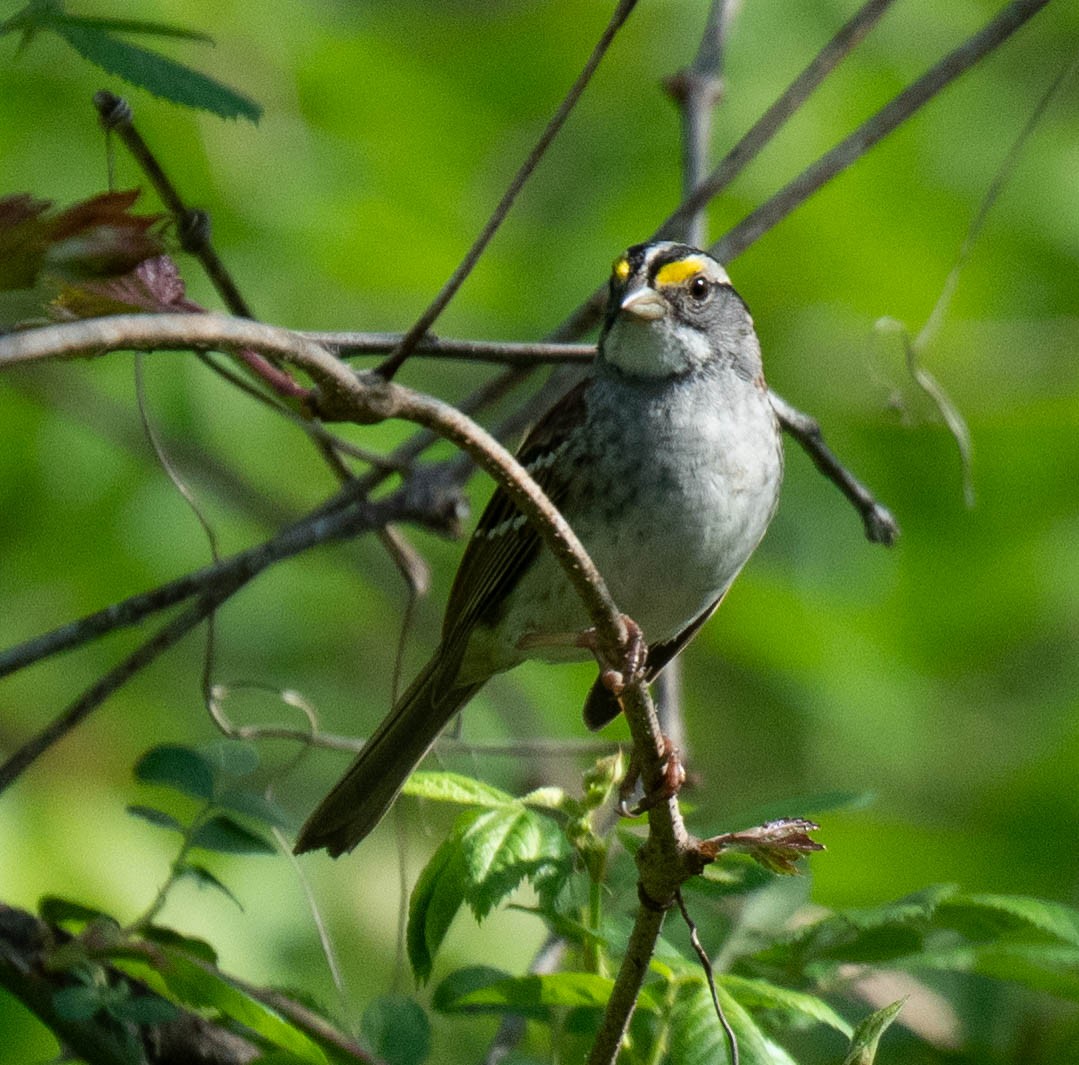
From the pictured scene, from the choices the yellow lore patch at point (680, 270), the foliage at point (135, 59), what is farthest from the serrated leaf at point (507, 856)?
the yellow lore patch at point (680, 270)

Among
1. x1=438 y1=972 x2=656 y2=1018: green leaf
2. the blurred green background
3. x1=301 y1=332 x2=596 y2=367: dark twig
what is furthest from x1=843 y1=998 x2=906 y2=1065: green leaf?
the blurred green background

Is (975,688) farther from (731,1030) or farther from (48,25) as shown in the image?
(48,25)

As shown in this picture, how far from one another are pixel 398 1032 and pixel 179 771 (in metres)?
0.43

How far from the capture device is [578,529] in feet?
8.84

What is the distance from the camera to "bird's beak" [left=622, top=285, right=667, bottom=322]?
2.65 meters

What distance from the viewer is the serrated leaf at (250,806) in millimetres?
2039

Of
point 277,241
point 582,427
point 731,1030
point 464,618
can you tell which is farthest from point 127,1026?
point 277,241

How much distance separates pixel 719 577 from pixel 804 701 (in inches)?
53.1

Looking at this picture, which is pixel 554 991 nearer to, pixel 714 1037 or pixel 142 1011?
pixel 714 1037

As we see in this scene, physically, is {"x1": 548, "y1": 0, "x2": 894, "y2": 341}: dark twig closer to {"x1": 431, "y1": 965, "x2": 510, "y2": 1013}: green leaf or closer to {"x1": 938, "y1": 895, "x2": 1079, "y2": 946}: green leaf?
{"x1": 938, "y1": 895, "x2": 1079, "y2": 946}: green leaf

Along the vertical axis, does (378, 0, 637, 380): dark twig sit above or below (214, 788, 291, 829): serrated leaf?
above

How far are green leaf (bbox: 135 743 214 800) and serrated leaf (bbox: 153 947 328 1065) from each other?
0.84 feet

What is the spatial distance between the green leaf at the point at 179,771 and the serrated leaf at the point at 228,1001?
0.84 ft

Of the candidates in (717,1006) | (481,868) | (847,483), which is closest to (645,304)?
(847,483)
